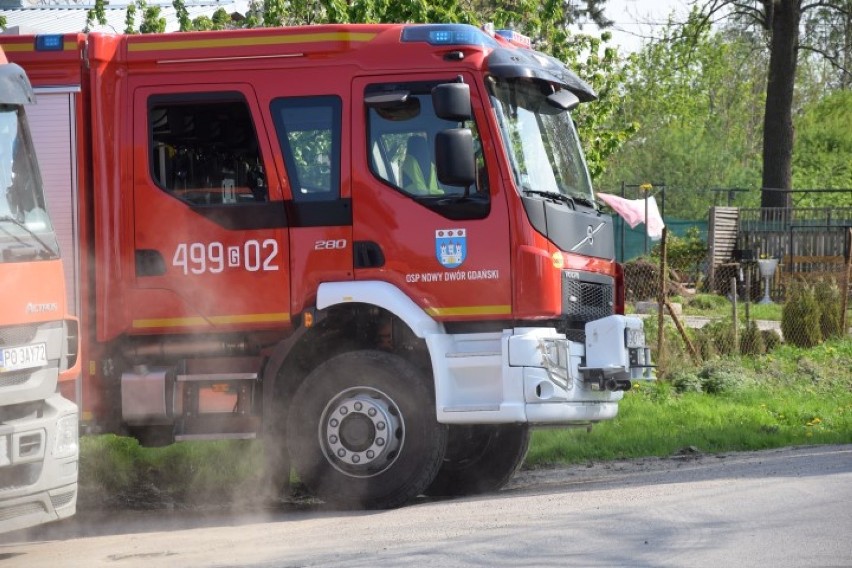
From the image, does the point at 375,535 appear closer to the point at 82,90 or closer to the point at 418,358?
the point at 418,358

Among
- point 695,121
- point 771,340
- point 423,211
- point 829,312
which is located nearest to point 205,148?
point 423,211

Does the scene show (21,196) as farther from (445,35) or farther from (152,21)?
(152,21)

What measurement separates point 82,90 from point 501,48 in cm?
302

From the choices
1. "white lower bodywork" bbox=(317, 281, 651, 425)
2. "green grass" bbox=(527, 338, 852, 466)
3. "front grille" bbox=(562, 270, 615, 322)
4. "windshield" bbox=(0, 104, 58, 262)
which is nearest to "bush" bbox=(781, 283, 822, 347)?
"green grass" bbox=(527, 338, 852, 466)

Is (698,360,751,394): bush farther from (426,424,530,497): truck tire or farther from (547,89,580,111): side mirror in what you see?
(547,89,580,111): side mirror

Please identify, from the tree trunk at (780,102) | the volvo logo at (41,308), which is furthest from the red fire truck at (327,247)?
the tree trunk at (780,102)

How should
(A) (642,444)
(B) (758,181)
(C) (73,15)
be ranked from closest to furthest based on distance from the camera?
(A) (642,444), (C) (73,15), (B) (758,181)

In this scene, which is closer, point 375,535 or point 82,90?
point 375,535

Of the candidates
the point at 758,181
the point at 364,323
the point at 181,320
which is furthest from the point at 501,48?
the point at 758,181

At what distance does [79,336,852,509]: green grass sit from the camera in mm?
11523

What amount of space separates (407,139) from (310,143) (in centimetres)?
70

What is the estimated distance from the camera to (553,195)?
33.4 feet

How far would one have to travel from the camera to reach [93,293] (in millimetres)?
10195

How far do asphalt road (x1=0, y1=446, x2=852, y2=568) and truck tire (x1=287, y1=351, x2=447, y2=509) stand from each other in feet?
0.68
